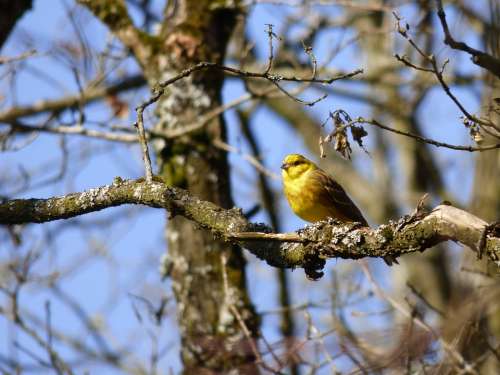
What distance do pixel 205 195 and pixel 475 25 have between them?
6155 millimetres

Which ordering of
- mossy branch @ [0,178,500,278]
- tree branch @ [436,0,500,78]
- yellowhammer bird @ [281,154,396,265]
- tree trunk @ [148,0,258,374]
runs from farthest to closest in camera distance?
yellowhammer bird @ [281,154,396,265] < tree trunk @ [148,0,258,374] < tree branch @ [436,0,500,78] < mossy branch @ [0,178,500,278]

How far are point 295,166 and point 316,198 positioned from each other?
61cm

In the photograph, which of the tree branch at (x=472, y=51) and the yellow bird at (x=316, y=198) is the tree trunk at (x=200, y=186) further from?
the tree branch at (x=472, y=51)

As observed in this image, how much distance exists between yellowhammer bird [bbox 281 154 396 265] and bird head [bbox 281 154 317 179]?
0.05 meters

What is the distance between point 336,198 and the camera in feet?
21.8

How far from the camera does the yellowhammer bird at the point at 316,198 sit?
6.50m

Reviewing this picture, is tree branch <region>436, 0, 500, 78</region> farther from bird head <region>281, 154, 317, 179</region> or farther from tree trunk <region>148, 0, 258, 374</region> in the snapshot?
bird head <region>281, 154, 317, 179</region>

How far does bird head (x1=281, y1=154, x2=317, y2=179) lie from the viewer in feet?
22.7

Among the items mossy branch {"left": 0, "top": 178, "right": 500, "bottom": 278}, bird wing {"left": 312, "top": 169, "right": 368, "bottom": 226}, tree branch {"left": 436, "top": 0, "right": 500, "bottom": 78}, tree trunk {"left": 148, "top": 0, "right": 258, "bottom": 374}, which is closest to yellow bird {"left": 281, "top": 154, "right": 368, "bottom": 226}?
bird wing {"left": 312, "top": 169, "right": 368, "bottom": 226}

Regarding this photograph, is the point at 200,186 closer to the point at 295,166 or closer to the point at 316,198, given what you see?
the point at 316,198

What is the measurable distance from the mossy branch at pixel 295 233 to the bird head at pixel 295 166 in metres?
3.36

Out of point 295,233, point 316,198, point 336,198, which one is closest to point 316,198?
point 316,198

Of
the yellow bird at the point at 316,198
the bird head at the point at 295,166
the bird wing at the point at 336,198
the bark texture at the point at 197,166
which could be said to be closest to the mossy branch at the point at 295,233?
the bark texture at the point at 197,166

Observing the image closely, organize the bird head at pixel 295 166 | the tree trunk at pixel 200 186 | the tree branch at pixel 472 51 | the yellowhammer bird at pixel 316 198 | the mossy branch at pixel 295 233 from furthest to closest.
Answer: the bird head at pixel 295 166 → the yellowhammer bird at pixel 316 198 → the tree trunk at pixel 200 186 → the tree branch at pixel 472 51 → the mossy branch at pixel 295 233
